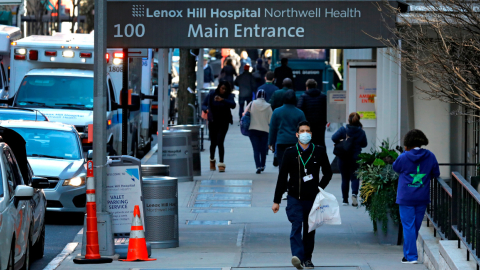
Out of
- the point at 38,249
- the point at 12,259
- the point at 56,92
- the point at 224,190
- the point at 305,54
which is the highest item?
the point at 305,54

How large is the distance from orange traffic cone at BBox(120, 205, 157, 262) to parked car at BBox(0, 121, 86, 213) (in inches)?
109

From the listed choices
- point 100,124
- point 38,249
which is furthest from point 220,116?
point 38,249

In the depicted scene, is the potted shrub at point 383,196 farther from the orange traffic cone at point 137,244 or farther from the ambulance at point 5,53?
the ambulance at point 5,53

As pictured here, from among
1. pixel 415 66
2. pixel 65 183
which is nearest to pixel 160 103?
pixel 65 183

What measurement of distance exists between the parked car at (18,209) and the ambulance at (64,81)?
658 cm

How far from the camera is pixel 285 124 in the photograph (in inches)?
549

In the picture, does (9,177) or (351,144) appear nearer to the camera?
(9,177)

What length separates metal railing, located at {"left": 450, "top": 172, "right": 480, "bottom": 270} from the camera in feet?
23.1

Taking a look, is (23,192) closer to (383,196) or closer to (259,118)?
(383,196)

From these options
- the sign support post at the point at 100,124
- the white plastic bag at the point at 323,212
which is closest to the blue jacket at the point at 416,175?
the white plastic bag at the point at 323,212

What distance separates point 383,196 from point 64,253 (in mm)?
3887

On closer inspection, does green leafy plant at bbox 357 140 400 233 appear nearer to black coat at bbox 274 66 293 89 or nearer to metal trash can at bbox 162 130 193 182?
metal trash can at bbox 162 130 193 182

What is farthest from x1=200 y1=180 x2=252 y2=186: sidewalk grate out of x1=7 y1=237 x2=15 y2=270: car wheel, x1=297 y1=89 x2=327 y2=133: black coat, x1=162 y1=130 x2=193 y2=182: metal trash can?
x1=7 y1=237 x2=15 y2=270: car wheel

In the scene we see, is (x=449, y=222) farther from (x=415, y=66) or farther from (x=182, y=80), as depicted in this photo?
(x=182, y=80)
